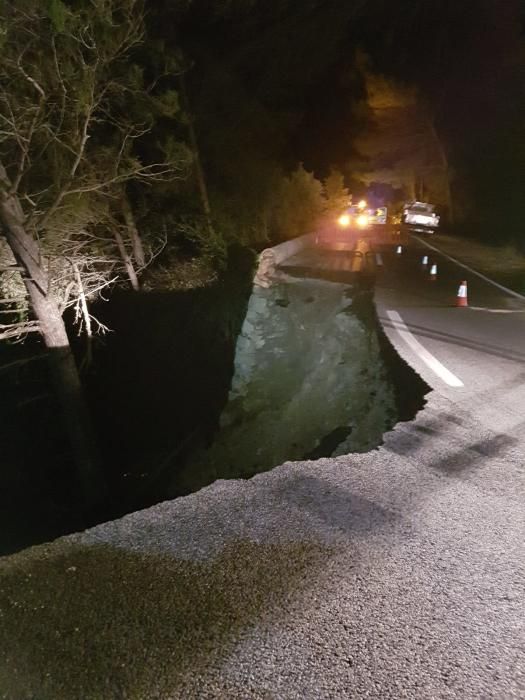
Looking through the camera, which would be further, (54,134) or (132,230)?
(132,230)

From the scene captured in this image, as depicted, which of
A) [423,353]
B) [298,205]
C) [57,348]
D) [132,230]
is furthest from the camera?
[298,205]

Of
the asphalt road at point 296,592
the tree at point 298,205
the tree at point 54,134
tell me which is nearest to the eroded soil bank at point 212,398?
the tree at point 54,134

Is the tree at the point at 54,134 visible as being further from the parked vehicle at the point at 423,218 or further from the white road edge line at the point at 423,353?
the parked vehicle at the point at 423,218

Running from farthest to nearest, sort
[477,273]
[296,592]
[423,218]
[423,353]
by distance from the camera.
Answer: [423,218], [477,273], [423,353], [296,592]

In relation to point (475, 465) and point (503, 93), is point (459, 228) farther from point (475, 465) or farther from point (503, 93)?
point (475, 465)

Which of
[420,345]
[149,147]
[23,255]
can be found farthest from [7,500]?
[149,147]

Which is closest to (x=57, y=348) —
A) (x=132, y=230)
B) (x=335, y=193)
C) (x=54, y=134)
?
(x=54, y=134)

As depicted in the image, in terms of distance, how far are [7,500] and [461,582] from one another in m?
8.49

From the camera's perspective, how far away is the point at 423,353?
8.29 metres

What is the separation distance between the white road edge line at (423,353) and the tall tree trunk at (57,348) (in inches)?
216

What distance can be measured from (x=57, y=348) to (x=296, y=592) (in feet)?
20.5

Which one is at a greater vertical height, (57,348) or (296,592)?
(57,348)

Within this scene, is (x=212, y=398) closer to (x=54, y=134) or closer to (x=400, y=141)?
(x=54, y=134)

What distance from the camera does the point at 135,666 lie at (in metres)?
2.48
